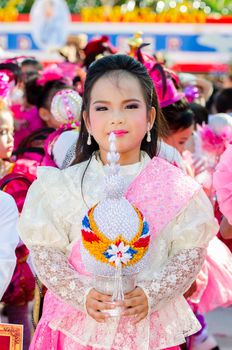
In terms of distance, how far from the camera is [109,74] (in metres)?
2.97

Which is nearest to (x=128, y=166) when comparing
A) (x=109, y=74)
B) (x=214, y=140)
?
(x=109, y=74)

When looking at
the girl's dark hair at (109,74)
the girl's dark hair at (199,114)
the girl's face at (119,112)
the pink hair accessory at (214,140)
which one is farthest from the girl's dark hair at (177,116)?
the girl's face at (119,112)

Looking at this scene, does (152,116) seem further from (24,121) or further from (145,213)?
(24,121)

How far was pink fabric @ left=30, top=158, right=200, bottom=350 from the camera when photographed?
2861mm

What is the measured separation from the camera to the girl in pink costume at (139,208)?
2795 mm

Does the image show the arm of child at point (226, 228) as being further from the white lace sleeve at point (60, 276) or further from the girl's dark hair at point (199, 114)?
the girl's dark hair at point (199, 114)

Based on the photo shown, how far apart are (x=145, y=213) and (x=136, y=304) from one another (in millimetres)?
373

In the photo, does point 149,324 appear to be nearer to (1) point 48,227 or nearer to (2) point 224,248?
(1) point 48,227

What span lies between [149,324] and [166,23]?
57.6 feet

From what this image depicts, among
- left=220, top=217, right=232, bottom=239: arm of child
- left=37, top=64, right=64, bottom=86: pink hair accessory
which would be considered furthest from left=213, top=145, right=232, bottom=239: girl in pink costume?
left=37, top=64, right=64, bottom=86: pink hair accessory

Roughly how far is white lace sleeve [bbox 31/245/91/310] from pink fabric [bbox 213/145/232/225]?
2.48 ft

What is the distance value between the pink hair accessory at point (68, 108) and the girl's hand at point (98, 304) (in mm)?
2218

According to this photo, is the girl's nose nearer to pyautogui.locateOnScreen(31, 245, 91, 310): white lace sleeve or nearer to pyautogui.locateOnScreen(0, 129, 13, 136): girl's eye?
pyautogui.locateOnScreen(31, 245, 91, 310): white lace sleeve

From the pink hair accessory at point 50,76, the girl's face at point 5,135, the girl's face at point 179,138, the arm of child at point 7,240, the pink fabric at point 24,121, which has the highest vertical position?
the arm of child at point 7,240
